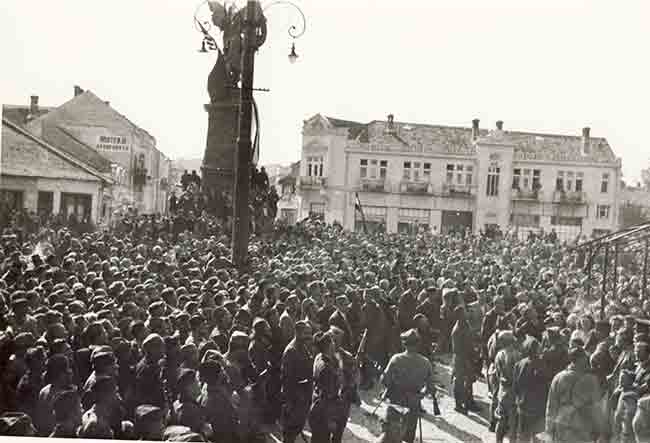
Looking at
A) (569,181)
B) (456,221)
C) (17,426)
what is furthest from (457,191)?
(17,426)

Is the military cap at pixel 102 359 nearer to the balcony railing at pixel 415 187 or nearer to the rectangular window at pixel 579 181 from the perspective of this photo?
the balcony railing at pixel 415 187

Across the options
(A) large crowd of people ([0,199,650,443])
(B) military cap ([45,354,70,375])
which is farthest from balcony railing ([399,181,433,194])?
(B) military cap ([45,354,70,375])

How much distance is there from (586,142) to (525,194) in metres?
1.40

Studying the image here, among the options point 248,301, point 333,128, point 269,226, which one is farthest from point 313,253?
point 248,301

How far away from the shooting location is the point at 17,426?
5.04m

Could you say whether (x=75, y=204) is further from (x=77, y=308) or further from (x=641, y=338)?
(x=641, y=338)

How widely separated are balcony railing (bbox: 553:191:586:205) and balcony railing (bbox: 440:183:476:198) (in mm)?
1171

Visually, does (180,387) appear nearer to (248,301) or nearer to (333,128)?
(248,301)

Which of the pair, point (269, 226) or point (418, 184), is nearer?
point (418, 184)

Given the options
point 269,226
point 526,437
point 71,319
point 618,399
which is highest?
point 269,226

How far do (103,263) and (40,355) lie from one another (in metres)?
3.82

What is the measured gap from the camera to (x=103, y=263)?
911cm

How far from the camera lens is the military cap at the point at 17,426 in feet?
16.5

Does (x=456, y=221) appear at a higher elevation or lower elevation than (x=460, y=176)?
lower
